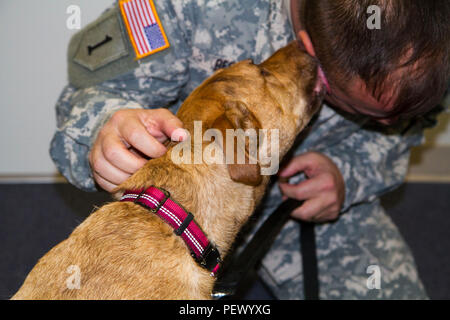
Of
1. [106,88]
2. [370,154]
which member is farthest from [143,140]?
[370,154]

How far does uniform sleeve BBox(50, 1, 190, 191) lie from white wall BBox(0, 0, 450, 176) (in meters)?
0.80

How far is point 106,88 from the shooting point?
2344 mm

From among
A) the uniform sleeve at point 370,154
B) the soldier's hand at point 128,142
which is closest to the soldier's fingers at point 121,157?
the soldier's hand at point 128,142

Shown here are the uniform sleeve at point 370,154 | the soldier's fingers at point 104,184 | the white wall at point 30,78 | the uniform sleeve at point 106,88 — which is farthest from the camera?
the white wall at point 30,78

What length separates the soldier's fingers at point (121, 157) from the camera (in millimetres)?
1807

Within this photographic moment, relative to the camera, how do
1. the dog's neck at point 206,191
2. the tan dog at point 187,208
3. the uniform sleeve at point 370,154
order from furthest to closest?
1. the uniform sleeve at point 370,154
2. the dog's neck at point 206,191
3. the tan dog at point 187,208

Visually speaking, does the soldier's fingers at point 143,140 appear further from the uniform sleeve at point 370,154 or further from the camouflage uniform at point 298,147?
the uniform sleeve at point 370,154

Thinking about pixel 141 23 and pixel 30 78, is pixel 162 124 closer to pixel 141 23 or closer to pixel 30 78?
pixel 141 23

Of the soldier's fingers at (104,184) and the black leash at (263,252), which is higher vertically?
the soldier's fingers at (104,184)

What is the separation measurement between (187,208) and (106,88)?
1.01m

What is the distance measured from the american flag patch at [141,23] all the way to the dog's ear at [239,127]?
706 millimetres

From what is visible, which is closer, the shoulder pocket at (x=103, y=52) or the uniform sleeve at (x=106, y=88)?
the uniform sleeve at (x=106, y=88)

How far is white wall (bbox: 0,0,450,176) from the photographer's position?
3168 mm
